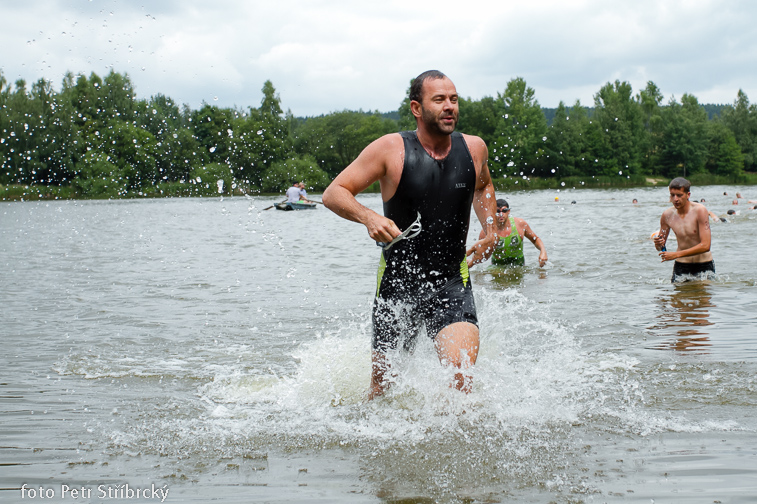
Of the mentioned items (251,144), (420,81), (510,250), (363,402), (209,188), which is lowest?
(363,402)

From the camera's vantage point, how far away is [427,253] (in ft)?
13.7

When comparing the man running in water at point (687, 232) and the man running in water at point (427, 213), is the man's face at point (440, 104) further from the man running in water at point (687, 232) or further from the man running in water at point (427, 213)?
the man running in water at point (687, 232)

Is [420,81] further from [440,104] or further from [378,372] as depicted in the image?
[378,372]

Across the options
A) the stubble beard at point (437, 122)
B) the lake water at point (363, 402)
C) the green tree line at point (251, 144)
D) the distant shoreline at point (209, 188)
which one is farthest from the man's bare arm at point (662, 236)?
the distant shoreline at point (209, 188)

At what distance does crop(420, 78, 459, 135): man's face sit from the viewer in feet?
13.1

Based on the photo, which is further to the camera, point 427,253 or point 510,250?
point 510,250

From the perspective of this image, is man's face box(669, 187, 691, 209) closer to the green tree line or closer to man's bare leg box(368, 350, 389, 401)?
man's bare leg box(368, 350, 389, 401)

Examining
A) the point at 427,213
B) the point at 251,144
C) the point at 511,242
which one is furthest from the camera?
the point at 251,144

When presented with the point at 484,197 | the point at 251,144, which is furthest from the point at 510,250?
the point at 251,144

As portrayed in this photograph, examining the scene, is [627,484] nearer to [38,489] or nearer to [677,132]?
[38,489]

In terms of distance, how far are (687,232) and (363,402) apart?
613 cm

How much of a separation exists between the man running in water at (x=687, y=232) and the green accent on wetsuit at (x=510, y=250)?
8.19ft

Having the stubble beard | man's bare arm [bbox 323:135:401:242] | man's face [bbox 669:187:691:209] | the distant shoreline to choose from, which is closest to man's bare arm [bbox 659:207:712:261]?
man's face [bbox 669:187:691:209]

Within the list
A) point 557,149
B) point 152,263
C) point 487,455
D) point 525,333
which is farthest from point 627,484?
point 557,149
